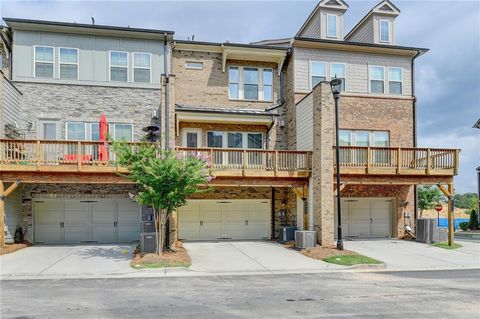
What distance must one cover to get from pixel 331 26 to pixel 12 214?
2024 centimetres

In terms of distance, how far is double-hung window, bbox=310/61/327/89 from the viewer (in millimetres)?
21047

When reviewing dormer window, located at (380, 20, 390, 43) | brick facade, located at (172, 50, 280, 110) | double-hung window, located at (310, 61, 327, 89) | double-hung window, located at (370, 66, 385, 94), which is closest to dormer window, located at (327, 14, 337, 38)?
dormer window, located at (380, 20, 390, 43)

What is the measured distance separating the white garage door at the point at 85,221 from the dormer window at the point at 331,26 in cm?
1529

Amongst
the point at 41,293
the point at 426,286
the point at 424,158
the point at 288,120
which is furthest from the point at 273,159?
the point at 41,293

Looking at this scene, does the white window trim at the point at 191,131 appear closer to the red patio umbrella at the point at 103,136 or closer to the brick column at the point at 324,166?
the red patio umbrella at the point at 103,136

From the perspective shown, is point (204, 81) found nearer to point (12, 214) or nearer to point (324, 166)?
point (324, 166)

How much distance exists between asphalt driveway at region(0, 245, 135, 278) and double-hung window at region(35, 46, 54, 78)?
28.0ft

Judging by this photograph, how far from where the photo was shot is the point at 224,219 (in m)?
20.6

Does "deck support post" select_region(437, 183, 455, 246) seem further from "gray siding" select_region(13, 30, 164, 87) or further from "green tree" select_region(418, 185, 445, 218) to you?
"green tree" select_region(418, 185, 445, 218)

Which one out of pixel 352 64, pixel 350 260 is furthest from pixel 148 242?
pixel 352 64

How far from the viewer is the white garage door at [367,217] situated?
69.5 feet

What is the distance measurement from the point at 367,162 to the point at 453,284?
783 centimetres

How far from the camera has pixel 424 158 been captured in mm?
18828

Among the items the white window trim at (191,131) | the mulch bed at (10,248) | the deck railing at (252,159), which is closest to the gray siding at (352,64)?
the deck railing at (252,159)
